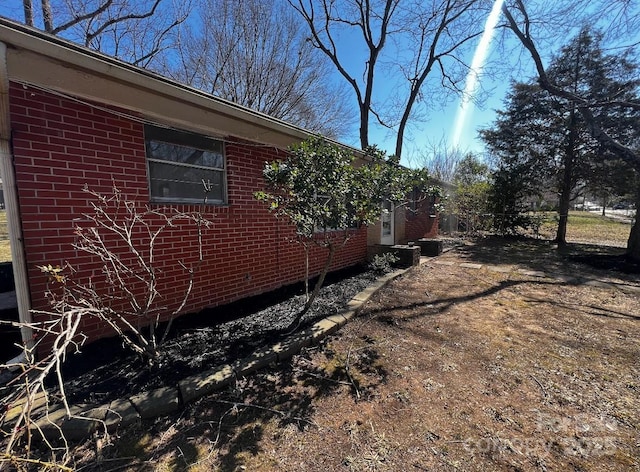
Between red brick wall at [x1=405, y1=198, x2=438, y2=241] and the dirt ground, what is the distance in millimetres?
6748

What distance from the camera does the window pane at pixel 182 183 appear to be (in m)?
3.46

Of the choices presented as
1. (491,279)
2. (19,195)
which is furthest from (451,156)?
(19,195)

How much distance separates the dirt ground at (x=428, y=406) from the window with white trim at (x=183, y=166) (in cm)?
225

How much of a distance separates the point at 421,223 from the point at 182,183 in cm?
987

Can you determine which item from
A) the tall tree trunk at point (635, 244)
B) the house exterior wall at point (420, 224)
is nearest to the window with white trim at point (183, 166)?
the house exterior wall at point (420, 224)

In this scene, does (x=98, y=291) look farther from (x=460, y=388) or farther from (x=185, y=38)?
(x=185, y=38)

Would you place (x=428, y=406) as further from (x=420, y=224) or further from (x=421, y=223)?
(x=421, y=223)

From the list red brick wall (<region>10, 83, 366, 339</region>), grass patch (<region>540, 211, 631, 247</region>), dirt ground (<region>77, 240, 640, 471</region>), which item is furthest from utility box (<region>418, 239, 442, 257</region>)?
grass patch (<region>540, 211, 631, 247</region>)

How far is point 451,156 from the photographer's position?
22.2 meters

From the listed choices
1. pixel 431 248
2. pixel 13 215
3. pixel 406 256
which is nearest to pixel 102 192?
pixel 13 215

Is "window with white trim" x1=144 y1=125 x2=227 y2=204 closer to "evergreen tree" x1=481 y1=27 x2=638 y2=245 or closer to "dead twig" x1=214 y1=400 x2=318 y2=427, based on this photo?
"dead twig" x1=214 y1=400 x2=318 y2=427

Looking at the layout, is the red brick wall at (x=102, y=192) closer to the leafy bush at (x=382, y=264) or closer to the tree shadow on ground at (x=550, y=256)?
the leafy bush at (x=382, y=264)

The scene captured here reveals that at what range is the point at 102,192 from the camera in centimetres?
298

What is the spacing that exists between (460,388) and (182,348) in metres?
2.70
